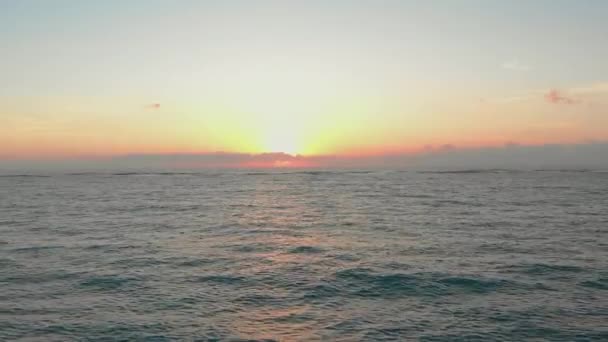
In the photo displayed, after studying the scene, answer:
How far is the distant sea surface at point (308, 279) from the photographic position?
2444cm

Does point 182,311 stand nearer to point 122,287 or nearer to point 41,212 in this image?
point 122,287

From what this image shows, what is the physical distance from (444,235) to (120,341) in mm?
39549

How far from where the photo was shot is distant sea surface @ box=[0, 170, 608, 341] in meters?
24.4

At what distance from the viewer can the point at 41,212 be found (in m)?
78.6

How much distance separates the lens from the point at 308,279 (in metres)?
34.3

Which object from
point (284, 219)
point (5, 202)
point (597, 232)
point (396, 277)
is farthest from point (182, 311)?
point (5, 202)

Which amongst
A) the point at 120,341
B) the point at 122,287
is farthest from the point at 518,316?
the point at 122,287

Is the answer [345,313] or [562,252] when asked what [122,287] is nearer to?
[345,313]

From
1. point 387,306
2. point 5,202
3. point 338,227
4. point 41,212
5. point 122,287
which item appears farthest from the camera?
point 5,202

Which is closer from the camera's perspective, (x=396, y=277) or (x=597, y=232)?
(x=396, y=277)

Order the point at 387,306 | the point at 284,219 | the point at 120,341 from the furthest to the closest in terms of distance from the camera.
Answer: the point at 284,219 → the point at 387,306 → the point at 120,341

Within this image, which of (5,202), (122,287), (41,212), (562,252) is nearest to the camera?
(122,287)

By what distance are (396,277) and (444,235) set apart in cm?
2101

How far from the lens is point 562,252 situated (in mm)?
42844
